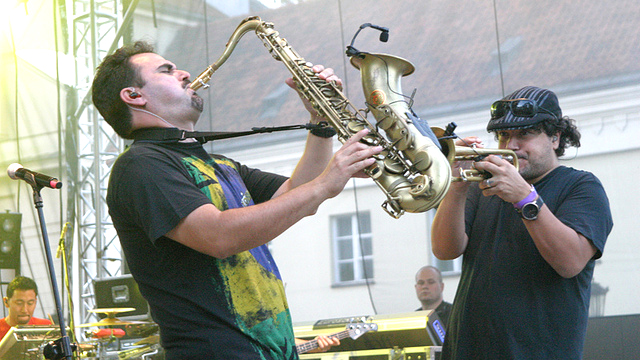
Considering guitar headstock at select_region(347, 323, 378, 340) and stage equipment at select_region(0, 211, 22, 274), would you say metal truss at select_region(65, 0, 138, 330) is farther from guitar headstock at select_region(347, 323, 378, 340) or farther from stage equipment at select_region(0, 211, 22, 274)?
guitar headstock at select_region(347, 323, 378, 340)

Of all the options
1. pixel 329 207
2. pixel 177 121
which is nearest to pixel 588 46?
pixel 329 207

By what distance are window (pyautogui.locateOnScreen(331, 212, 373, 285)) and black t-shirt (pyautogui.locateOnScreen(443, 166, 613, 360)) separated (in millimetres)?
2877

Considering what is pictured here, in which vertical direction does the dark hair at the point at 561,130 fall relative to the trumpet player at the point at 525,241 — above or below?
above

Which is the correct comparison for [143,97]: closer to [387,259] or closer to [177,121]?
[177,121]

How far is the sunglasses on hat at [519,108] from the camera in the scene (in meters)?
2.32

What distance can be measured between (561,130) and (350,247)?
3.46m

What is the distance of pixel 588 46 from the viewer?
4.36m

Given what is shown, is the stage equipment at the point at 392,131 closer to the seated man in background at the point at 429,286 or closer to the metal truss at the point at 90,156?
the seated man in background at the point at 429,286

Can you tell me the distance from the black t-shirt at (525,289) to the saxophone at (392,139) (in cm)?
42

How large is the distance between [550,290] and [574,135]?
2.11 ft

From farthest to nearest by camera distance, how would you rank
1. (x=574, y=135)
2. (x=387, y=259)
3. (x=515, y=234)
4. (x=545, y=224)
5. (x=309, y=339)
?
(x=387, y=259), (x=309, y=339), (x=574, y=135), (x=515, y=234), (x=545, y=224)

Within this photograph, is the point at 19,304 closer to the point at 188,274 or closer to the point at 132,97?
the point at 132,97

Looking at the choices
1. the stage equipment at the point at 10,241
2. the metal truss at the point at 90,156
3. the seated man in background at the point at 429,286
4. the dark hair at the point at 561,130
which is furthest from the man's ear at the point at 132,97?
the stage equipment at the point at 10,241

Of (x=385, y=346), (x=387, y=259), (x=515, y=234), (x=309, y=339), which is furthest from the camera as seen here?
(x=387, y=259)
